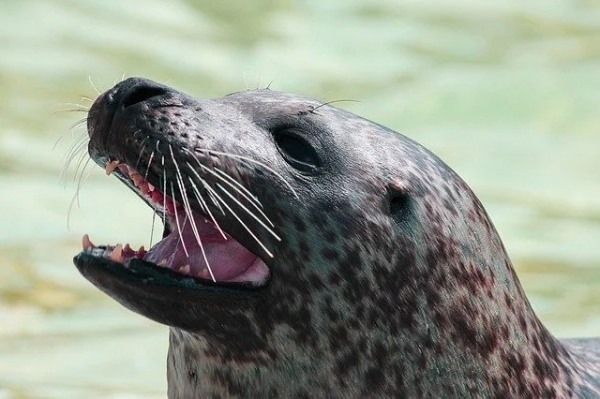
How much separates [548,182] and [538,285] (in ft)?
5.95

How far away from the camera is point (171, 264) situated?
4840 millimetres

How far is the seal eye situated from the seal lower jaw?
0.96ft

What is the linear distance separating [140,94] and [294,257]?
65 cm

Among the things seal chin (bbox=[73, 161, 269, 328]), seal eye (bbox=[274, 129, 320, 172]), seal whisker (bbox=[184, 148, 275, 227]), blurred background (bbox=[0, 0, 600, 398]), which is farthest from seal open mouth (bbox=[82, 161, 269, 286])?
blurred background (bbox=[0, 0, 600, 398])

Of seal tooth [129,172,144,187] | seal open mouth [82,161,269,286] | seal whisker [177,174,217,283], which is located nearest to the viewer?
seal whisker [177,174,217,283]

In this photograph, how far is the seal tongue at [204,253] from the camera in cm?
484

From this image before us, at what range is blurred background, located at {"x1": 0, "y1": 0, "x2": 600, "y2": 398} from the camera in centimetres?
830

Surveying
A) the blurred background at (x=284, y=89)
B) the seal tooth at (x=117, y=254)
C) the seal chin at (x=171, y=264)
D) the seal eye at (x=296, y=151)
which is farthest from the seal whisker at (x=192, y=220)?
the blurred background at (x=284, y=89)

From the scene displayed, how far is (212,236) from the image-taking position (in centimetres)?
500

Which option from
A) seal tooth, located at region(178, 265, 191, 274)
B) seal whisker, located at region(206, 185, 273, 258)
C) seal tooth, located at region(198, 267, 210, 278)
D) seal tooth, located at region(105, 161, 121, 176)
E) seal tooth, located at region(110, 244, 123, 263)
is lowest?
seal tooth, located at region(110, 244, 123, 263)

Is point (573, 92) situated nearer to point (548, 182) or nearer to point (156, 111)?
point (548, 182)

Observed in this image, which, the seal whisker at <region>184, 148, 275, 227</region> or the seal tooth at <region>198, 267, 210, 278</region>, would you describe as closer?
the seal whisker at <region>184, 148, 275, 227</region>

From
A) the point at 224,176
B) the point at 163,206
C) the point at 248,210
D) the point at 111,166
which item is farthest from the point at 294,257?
the point at 111,166

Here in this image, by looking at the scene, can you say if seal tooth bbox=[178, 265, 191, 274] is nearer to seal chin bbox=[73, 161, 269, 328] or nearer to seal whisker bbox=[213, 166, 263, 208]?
seal chin bbox=[73, 161, 269, 328]
